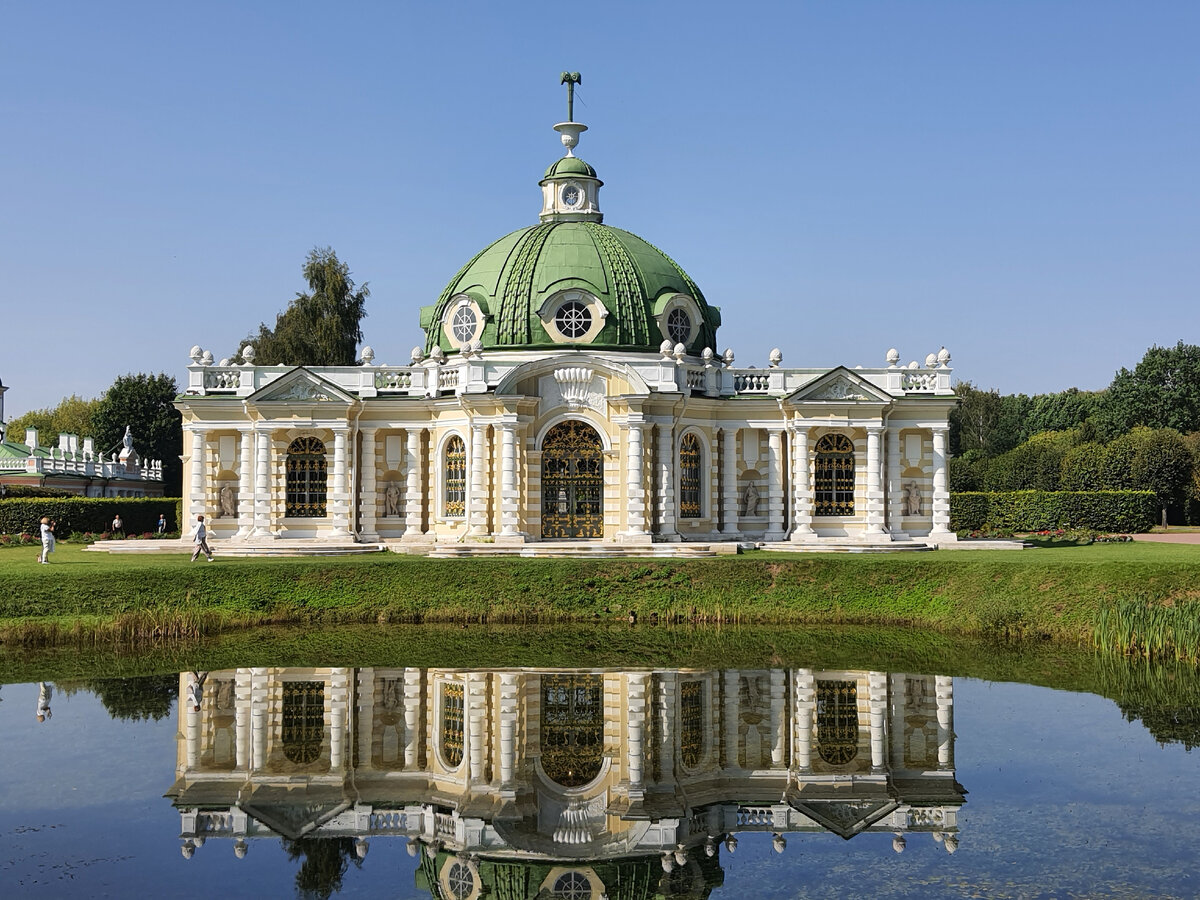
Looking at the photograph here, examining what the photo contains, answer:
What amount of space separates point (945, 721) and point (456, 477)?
25.8 m

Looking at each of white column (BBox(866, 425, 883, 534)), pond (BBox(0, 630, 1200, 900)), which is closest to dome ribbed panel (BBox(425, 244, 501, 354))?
white column (BBox(866, 425, 883, 534))

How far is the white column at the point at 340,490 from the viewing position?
43.0 m

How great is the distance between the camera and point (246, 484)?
143ft

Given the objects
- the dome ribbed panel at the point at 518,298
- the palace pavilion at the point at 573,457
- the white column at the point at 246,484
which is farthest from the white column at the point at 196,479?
the dome ribbed panel at the point at 518,298

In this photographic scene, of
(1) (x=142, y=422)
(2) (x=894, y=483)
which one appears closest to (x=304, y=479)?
(2) (x=894, y=483)

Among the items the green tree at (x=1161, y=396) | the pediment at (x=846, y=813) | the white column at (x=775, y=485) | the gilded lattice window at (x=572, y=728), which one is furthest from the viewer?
the green tree at (x=1161, y=396)

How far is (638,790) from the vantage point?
1611 cm

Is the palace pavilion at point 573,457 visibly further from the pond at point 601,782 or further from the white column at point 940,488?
the pond at point 601,782

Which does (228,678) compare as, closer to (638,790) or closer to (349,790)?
(349,790)

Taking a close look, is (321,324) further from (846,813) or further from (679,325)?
(846,813)

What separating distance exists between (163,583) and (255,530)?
12.3m

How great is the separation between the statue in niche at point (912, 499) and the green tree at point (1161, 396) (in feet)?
134

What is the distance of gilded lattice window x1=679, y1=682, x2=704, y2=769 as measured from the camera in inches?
696

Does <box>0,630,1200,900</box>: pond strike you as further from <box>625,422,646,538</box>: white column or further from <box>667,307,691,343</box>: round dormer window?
<box>667,307,691,343</box>: round dormer window
